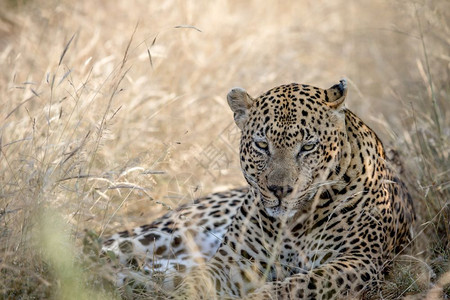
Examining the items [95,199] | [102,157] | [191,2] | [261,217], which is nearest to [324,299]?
[261,217]

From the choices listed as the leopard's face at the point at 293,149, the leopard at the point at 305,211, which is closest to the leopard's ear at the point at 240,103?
the leopard at the point at 305,211

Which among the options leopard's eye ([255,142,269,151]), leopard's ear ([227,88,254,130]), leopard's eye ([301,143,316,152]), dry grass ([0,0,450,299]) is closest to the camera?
dry grass ([0,0,450,299])

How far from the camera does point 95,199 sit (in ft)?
16.5

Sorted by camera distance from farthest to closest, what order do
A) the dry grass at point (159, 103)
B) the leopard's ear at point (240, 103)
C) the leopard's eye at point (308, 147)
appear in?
the leopard's ear at point (240, 103) < the leopard's eye at point (308, 147) < the dry grass at point (159, 103)

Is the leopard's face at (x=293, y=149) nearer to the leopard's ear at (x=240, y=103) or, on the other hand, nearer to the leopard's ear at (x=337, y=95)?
the leopard's ear at (x=337, y=95)

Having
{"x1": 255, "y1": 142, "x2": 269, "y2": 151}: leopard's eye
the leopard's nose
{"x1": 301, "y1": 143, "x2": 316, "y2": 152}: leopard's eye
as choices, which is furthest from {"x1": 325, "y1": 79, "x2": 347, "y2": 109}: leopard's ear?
the leopard's nose

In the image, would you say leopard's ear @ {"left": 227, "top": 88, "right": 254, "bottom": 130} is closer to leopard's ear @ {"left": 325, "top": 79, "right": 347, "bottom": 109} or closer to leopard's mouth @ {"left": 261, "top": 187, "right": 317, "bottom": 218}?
leopard's ear @ {"left": 325, "top": 79, "right": 347, "bottom": 109}

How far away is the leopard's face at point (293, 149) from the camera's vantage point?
5.05 metres

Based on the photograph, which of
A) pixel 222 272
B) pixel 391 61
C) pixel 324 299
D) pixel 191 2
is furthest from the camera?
pixel 391 61

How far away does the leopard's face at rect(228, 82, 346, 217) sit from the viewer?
5047 millimetres

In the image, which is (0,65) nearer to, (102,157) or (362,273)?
(102,157)

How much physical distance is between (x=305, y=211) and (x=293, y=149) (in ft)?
1.72

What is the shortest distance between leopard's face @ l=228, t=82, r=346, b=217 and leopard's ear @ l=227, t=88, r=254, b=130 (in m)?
0.23

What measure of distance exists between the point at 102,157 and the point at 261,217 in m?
1.90
